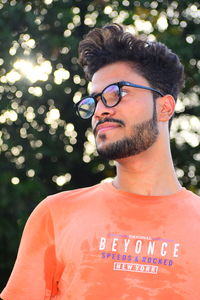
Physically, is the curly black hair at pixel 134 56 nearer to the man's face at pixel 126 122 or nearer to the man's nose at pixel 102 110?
the man's face at pixel 126 122

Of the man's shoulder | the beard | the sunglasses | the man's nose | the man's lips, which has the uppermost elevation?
the sunglasses

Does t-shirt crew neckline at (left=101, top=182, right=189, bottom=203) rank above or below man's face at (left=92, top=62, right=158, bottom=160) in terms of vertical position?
below

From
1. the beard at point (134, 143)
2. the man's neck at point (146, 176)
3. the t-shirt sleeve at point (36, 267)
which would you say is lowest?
the t-shirt sleeve at point (36, 267)

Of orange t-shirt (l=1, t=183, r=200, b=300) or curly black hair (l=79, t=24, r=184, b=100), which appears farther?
curly black hair (l=79, t=24, r=184, b=100)

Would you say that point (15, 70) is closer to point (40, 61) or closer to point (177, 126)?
point (40, 61)

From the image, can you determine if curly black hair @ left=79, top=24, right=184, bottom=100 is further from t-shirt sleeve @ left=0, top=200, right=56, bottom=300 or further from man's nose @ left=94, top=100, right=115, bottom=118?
t-shirt sleeve @ left=0, top=200, right=56, bottom=300

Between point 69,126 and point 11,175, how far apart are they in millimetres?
2435

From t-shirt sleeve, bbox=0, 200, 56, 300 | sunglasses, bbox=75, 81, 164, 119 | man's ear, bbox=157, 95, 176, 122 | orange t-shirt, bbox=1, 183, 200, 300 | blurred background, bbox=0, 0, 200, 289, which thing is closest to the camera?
orange t-shirt, bbox=1, 183, 200, 300

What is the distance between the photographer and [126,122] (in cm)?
298

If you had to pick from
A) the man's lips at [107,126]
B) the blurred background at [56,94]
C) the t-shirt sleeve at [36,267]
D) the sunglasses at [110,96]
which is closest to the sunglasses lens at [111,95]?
the sunglasses at [110,96]

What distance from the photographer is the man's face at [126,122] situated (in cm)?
296

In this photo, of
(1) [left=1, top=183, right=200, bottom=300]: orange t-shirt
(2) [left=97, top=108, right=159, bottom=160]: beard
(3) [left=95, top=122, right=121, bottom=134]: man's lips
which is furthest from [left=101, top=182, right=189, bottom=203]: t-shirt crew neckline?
(3) [left=95, top=122, right=121, bottom=134]: man's lips

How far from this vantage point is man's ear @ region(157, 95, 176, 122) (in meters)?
3.20

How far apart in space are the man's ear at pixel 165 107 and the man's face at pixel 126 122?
83 mm
